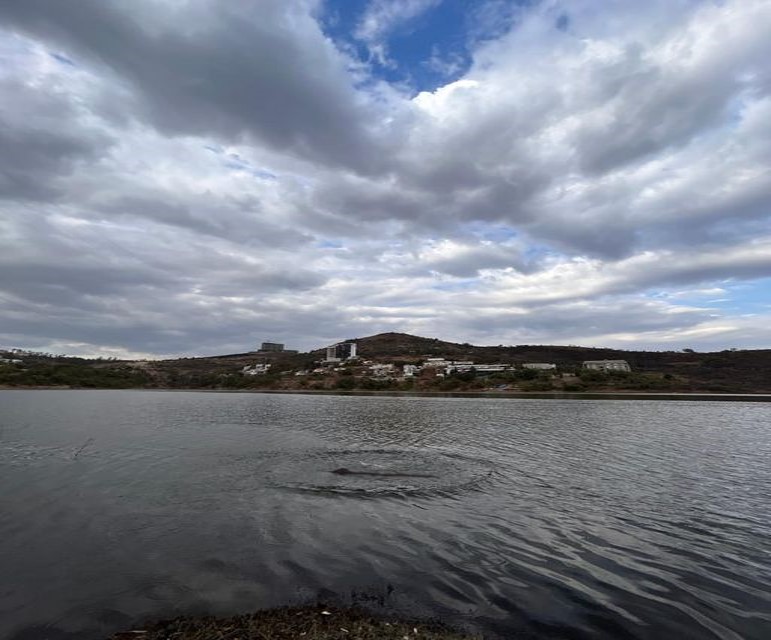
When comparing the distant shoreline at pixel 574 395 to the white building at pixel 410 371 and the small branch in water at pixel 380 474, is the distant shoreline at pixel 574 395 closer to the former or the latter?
the white building at pixel 410 371

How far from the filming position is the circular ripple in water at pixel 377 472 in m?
19.9

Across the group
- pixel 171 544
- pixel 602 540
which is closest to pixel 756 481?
pixel 602 540

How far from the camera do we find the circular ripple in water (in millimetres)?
19895

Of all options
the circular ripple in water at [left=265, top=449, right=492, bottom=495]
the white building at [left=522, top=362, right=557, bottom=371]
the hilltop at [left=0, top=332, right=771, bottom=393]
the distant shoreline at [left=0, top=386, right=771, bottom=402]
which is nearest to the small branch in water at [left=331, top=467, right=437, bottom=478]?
the circular ripple in water at [left=265, top=449, right=492, bottom=495]

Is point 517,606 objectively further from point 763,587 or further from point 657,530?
point 657,530

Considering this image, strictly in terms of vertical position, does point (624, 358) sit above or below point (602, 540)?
above

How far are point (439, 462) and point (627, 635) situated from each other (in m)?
18.4

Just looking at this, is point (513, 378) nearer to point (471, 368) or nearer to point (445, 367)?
point (471, 368)

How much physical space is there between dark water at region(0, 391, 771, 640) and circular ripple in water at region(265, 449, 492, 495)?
159mm

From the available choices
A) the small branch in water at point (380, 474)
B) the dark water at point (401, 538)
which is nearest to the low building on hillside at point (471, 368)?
the dark water at point (401, 538)

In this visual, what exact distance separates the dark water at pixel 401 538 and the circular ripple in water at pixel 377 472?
0.16 m

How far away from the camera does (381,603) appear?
30.2 ft

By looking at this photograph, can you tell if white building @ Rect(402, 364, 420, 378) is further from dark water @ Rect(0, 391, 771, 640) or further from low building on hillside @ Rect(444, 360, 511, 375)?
dark water @ Rect(0, 391, 771, 640)

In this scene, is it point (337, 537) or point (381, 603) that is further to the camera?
point (337, 537)
